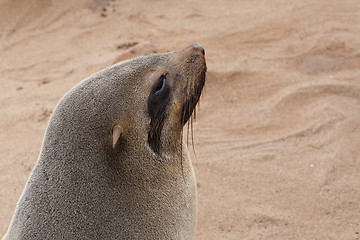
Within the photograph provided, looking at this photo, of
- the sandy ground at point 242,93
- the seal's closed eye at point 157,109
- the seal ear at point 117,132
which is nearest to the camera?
the seal ear at point 117,132

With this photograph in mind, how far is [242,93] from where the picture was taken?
14.8 feet

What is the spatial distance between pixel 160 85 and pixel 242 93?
2.62 metres

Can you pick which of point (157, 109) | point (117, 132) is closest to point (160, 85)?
point (157, 109)

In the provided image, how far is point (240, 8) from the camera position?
20.9 ft

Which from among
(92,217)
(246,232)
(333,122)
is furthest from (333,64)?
(92,217)

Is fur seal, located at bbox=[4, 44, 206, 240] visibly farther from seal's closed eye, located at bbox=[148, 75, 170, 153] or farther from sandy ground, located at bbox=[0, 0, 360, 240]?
sandy ground, located at bbox=[0, 0, 360, 240]

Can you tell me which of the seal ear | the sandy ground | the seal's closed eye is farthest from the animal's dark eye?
the sandy ground

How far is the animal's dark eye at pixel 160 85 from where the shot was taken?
77.7 inches

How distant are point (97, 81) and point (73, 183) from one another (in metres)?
0.46

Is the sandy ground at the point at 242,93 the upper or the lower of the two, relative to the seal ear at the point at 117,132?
lower

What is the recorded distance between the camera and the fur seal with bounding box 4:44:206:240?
177cm

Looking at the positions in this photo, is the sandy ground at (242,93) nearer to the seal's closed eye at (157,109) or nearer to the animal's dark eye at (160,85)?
the seal's closed eye at (157,109)

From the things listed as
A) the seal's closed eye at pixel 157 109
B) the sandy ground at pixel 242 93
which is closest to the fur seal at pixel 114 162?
the seal's closed eye at pixel 157 109

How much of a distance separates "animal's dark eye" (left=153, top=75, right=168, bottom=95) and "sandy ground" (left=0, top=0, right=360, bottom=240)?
4.78ft
